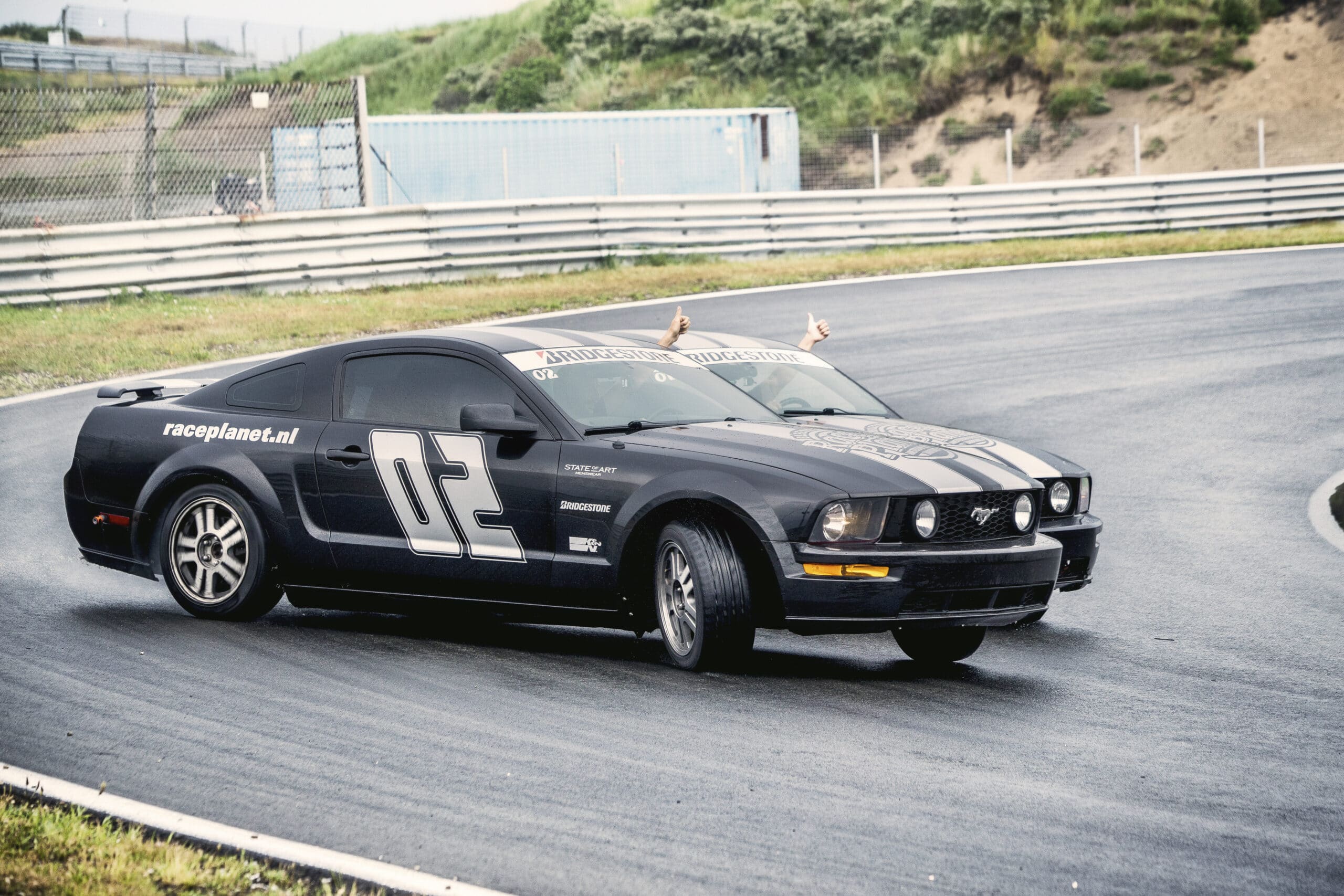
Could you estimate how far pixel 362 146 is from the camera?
850 inches

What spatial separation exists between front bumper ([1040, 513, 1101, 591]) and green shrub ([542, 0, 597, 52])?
203 ft

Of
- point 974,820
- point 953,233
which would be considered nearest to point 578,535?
point 974,820

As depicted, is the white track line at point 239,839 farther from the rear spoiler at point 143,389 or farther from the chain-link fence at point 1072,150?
the chain-link fence at point 1072,150

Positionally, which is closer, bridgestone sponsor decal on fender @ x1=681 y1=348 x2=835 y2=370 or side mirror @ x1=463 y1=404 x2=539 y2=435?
side mirror @ x1=463 y1=404 x2=539 y2=435

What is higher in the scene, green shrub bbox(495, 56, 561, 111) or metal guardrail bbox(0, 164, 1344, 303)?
green shrub bbox(495, 56, 561, 111)

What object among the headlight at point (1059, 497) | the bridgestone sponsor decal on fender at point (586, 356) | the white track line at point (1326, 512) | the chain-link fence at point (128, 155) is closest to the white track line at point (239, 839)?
the bridgestone sponsor decal on fender at point (586, 356)

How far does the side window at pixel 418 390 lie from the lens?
22.9 feet

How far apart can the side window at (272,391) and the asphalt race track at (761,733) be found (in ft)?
3.40

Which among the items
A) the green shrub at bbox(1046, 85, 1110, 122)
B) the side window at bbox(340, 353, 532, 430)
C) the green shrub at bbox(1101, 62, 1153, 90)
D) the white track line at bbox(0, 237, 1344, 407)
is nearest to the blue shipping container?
the white track line at bbox(0, 237, 1344, 407)

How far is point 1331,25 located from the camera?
44250mm

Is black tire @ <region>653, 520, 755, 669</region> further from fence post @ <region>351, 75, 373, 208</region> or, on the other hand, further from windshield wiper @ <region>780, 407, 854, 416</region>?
fence post @ <region>351, 75, 373, 208</region>

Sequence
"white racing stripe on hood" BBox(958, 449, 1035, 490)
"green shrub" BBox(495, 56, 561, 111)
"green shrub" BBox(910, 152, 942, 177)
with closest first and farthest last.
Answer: "white racing stripe on hood" BBox(958, 449, 1035, 490), "green shrub" BBox(910, 152, 942, 177), "green shrub" BBox(495, 56, 561, 111)

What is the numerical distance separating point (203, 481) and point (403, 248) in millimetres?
13928

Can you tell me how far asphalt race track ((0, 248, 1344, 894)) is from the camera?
424 cm
